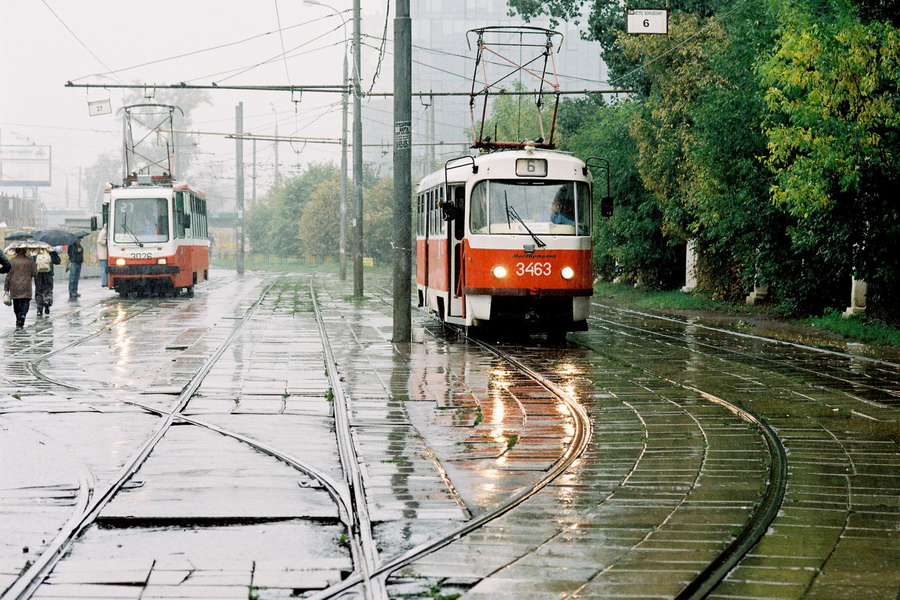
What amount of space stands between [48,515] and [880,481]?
5259 millimetres

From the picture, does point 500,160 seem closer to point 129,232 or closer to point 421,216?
point 421,216

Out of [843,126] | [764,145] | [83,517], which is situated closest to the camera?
[83,517]

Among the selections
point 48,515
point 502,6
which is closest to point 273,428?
point 48,515

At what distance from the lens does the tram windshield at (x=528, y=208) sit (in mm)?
19500

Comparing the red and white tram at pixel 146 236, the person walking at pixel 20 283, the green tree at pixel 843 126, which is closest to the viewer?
the green tree at pixel 843 126

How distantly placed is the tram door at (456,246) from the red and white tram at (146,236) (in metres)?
16.5

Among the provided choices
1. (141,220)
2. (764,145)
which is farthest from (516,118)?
(764,145)

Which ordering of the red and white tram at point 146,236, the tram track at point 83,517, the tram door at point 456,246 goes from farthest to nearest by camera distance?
the red and white tram at point 146,236 < the tram door at point 456,246 < the tram track at point 83,517

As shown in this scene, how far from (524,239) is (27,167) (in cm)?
11584

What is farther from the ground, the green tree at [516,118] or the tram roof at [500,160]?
the green tree at [516,118]

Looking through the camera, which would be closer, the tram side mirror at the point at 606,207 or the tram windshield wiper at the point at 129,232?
the tram side mirror at the point at 606,207

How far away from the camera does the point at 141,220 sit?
35.4 meters

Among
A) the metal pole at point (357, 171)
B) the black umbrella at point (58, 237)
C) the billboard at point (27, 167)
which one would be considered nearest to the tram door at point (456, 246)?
the metal pole at point (357, 171)

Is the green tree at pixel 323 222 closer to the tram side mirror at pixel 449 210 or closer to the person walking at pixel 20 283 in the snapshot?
Answer: the person walking at pixel 20 283
